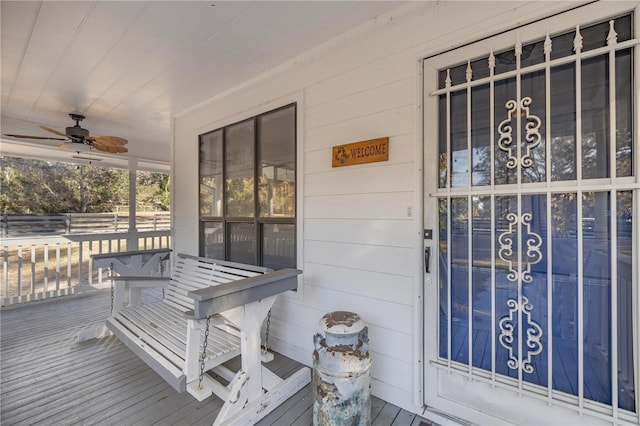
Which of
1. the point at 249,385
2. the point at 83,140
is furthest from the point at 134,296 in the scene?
the point at 83,140

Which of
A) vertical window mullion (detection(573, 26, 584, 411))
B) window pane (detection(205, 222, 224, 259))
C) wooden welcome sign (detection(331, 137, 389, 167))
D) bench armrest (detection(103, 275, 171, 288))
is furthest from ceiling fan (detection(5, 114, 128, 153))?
vertical window mullion (detection(573, 26, 584, 411))

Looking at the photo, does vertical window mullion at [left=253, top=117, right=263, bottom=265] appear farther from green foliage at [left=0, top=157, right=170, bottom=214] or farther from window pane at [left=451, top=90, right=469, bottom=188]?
green foliage at [left=0, top=157, right=170, bottom=214]

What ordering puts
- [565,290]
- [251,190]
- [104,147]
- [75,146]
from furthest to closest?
[104,147], [75,146], [251,190], [565,290]

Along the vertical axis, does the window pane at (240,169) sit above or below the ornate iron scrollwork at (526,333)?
above

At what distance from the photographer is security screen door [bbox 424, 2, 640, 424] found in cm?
123

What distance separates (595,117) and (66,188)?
13358 mm

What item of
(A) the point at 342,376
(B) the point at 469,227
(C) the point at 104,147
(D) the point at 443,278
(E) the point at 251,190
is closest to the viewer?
(A) the point at 342,376

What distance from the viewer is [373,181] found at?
6.21 ft

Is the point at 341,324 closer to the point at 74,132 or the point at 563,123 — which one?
the point at 563,123

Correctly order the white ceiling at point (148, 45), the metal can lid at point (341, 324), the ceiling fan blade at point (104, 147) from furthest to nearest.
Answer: the ceiling fan blade at point (104, 147), the white ceiling at point (148, 45), the metal can lid at point (341, 324)

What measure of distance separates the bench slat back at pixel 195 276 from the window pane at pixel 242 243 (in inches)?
12.1

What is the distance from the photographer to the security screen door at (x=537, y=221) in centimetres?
123

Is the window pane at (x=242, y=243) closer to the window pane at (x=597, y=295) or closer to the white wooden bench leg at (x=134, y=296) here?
the white wooden bench leg at (x=134, y=296)

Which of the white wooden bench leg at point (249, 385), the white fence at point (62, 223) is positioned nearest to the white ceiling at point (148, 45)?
the white wooden bench leg at point (249, 385)
